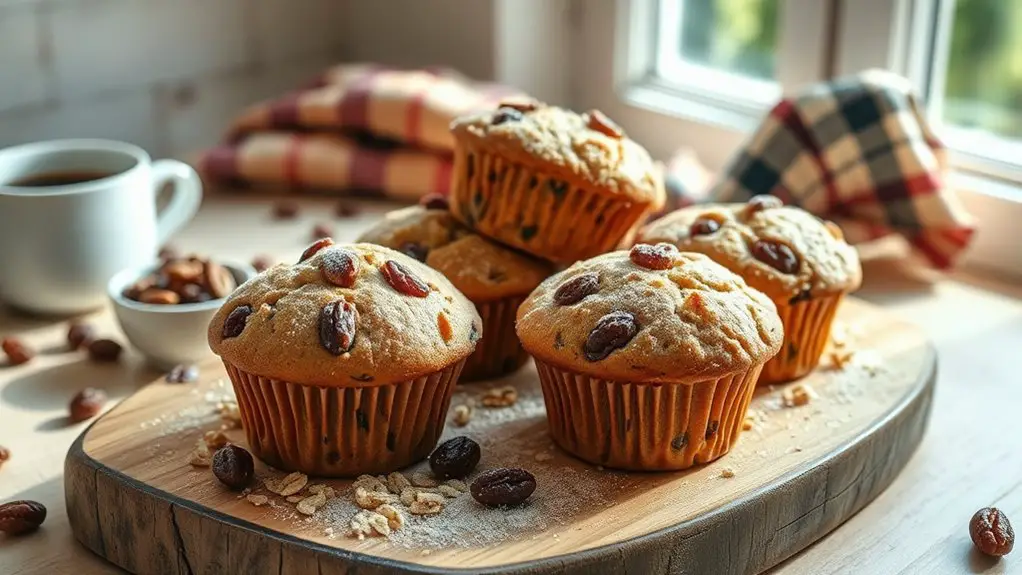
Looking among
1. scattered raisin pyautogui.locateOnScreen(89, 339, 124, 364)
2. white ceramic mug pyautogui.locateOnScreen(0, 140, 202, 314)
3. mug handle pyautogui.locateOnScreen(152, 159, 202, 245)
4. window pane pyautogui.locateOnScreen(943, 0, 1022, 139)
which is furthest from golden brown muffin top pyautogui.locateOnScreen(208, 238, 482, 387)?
window pane pyautogui.locateOnScreen(943, 0, 1022, 139)

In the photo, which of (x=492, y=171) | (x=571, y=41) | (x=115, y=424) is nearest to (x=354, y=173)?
(x=571, y=41)

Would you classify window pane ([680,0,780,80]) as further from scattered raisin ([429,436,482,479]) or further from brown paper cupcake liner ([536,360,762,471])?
scattered raisin ([429,436,482,479])

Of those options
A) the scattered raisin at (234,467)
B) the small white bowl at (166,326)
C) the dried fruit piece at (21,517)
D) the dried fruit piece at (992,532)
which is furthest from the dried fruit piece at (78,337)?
the dried fruit piece at (992,532)

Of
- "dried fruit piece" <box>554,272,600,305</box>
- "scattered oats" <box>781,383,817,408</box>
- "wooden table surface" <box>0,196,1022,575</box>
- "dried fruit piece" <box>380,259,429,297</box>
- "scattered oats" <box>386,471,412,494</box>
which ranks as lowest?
"wooden table surface" <box>0,196,1022,575</box>

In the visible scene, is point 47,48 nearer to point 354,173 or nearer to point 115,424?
point 354,173

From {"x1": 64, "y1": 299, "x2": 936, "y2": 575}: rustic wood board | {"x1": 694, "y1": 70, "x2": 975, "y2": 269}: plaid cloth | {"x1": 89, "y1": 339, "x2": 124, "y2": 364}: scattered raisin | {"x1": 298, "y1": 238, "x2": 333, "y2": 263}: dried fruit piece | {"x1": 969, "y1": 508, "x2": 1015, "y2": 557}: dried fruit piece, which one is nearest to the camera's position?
{"x1": 64, "y1": 299, "x2": 936, "y2": 575}: rustic wood board

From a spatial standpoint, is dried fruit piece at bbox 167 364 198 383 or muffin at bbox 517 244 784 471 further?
dried fruit piece at bbox 167 364 198 383

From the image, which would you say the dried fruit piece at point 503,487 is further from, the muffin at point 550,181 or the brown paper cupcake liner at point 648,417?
the muffin at point 550,181
